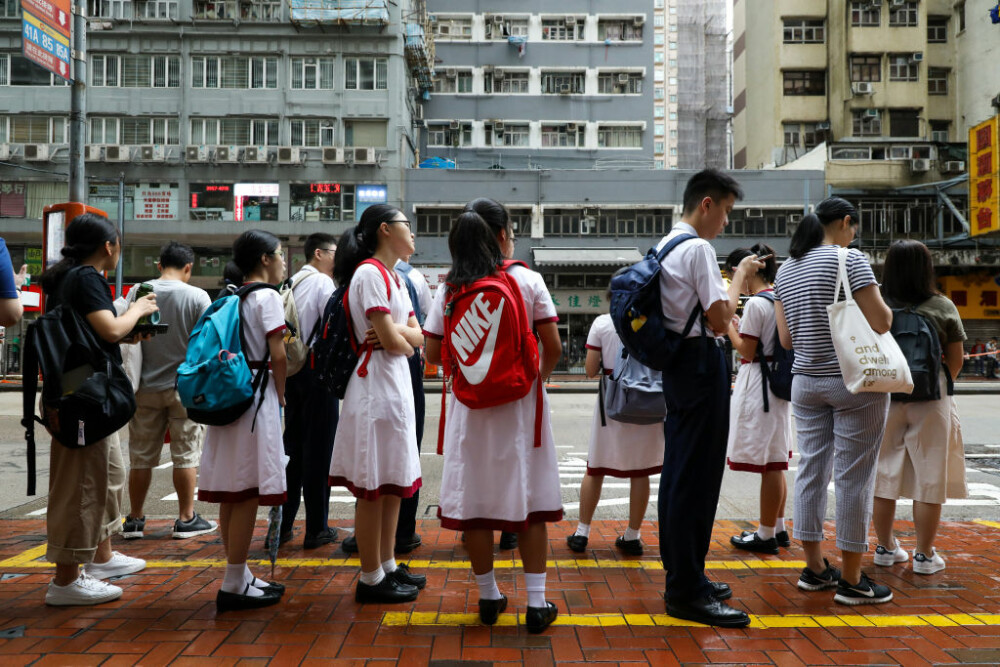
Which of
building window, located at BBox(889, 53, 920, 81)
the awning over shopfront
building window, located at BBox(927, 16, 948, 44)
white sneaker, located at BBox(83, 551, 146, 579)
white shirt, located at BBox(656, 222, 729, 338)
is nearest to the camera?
white shirt, located at BBox(656, 222, 729, 338)

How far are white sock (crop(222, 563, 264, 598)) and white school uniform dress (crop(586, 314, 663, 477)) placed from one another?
2094 mm

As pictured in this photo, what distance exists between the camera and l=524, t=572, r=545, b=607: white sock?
325 centimetres

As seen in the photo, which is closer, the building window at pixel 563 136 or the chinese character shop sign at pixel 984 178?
the chinese character shop sign at pixel 984 178

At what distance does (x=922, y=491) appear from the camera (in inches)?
162

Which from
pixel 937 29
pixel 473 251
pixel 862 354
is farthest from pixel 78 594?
pixel 937 29

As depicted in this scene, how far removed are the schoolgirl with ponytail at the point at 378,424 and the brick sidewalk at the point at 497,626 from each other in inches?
12.3

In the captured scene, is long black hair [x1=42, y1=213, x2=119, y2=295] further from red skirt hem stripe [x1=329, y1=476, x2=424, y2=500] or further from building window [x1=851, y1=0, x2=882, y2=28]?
building window [x1=851, y1=0, x2=882, y2=28]

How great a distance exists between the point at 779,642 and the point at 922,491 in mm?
1566

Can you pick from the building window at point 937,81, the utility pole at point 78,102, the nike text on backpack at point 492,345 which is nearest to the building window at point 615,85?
the building window at point 937,81

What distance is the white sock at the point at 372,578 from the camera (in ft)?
11.8

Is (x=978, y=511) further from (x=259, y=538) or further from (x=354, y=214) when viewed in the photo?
(x=354, y=214)

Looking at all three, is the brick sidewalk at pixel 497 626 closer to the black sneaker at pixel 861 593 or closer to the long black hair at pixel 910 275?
the black sneaker at pixel 861 593

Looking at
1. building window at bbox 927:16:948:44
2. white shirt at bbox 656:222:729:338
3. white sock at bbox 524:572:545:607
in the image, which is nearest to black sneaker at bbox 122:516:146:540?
white sock at bbox 524:572:545:607

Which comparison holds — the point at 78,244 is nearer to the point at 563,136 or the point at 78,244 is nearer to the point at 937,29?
the point at 563,136
